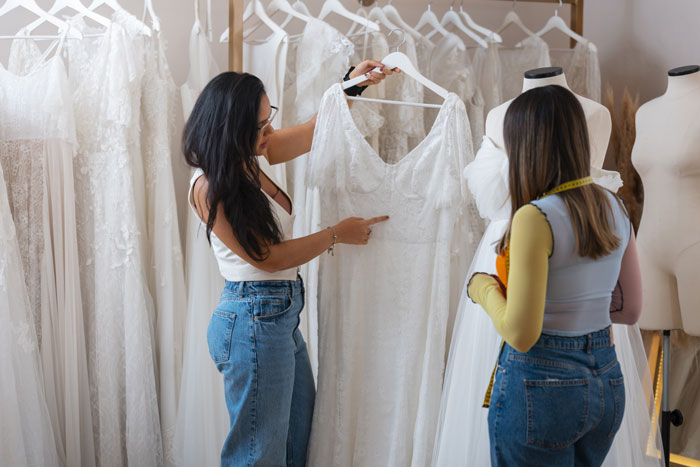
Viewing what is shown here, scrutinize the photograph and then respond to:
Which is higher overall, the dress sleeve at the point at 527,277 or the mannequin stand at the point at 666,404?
the dress sleeve at the point at 527,277

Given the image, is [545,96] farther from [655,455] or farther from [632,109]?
[632,109]

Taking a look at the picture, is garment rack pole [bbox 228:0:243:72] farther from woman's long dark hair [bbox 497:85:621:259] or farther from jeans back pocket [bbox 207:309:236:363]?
woman's long dark hair [bbox 497:85:621:259]

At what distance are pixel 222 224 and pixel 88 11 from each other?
1079 millimetres

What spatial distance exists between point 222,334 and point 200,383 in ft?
2.14

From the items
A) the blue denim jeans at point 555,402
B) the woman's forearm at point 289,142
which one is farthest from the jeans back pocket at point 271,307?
the blue denim jeans at point 555,402

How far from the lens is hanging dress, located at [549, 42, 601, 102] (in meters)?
2.82

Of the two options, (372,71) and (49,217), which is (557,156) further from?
(49,217)

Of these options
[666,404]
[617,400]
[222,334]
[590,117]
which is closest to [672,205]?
[590,117]

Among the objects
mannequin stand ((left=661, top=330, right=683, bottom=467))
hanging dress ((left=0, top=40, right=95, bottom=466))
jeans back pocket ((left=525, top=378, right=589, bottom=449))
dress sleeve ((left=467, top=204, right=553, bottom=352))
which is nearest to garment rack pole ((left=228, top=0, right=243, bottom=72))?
hanging dress ((left=0, top=40, right=95, bottom=466))

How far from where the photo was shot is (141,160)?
242cm

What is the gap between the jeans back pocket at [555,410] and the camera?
1.38m

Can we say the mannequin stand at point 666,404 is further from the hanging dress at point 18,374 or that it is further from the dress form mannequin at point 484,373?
the hanging dress at point 18,374

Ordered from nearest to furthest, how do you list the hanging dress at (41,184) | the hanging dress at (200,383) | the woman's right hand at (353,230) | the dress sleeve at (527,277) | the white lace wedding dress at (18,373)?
the dress sleeve at (527,277)
the woman's right hand at (353,230)
the white lace wedding dress at (18,373)
the hanging dress at (41,184)
the hanging dress at (200,383)

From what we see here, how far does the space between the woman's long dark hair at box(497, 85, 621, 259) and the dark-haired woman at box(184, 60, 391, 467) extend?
0.64m
